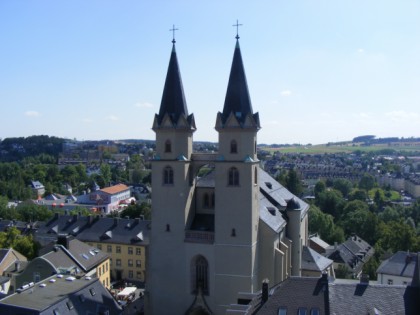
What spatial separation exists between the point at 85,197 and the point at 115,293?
94.0m

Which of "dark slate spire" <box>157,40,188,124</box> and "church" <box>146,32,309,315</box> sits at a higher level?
"dark slate spire" <box>157,40,188,124</box>

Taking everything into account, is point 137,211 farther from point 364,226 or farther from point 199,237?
point 199,237

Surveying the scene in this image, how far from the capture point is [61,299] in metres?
39.8

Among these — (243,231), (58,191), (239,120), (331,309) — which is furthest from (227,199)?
(58,191)

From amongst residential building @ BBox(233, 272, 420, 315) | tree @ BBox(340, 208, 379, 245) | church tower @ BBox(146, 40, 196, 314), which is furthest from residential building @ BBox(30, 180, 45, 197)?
residential building @ BBox(233, 272, 420, 315)

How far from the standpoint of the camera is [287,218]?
57812 millimetres

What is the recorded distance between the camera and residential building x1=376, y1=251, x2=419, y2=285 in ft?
214

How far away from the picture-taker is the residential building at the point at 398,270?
2569 inches

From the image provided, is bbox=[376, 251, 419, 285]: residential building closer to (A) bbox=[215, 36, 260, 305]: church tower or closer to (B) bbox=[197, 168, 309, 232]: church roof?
(B) bbox=[197, 168, 309, 232]: church roof

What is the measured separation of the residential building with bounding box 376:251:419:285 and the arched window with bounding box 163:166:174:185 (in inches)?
1364

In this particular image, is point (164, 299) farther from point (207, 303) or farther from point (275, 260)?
point (275, 260)

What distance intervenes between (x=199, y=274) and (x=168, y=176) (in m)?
10.7

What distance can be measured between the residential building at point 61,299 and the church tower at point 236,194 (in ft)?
38.7

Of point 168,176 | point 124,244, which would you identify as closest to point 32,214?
point 124,244
